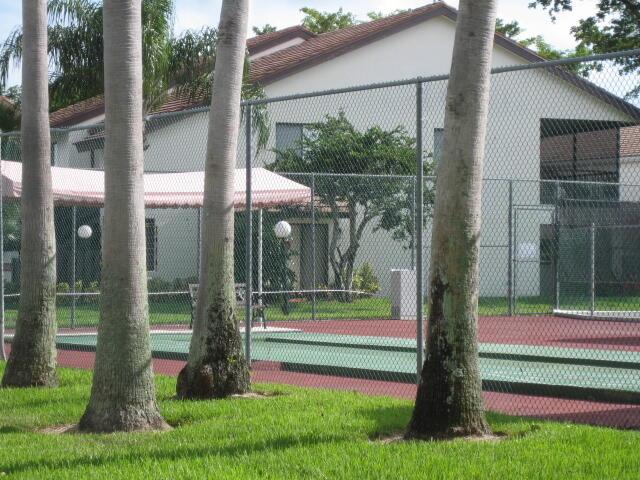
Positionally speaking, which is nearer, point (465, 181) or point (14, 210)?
point (465, 181)

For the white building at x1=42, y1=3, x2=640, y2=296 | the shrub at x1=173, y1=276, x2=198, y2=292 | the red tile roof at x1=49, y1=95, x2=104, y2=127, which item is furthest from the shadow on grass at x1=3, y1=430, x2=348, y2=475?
the red tile roof at x1=49, y1=95, x2=104, y2=127

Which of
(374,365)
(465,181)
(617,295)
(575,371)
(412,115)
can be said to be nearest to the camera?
(465,181)

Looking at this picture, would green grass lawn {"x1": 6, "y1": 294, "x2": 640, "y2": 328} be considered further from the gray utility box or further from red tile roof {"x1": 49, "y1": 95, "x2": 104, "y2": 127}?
red tile roof {"x1": 49, "y1": 95, "x2": 104, "y2": 127}

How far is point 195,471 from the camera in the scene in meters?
6.80

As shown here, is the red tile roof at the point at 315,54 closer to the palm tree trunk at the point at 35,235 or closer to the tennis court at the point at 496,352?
the tennis court at the point at 496,352

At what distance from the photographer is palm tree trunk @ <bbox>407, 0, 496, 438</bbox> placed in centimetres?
776

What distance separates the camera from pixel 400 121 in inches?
1176

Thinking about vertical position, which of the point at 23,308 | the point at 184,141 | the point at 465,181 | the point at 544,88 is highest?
the point at 544,88

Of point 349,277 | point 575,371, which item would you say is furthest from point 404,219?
point 575,371

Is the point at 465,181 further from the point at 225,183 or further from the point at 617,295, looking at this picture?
the point at 617,295

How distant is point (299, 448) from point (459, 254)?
1.78 meters

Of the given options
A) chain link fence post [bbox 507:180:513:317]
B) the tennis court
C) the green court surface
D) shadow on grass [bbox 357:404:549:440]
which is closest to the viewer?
shadow on grass [bbox 357:404:549:440]

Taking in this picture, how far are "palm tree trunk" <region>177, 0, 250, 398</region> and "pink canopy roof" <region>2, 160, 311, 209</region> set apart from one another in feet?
26.4

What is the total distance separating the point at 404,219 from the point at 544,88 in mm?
11351
